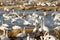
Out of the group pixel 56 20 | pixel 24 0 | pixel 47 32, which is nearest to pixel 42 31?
pixel 47 32

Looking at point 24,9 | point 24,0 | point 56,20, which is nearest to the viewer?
point 56,20

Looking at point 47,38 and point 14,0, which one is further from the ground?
point 47,38

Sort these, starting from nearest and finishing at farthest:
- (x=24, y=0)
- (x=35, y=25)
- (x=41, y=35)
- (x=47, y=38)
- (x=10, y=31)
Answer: (x=47, y=38)
(x=41, y=35)
(x=10, y=31)
(x=35, y=25)
(x=24, y=0)

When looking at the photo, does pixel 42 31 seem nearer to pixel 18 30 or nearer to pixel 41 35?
pixel 41 35

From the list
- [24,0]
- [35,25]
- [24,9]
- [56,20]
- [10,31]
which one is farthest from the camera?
[24,0]

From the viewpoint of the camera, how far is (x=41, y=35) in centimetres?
433

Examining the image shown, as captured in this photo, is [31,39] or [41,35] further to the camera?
[41,35]

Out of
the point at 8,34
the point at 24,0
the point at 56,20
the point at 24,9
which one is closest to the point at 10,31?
the point at 8,34

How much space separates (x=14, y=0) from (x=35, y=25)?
260 inches

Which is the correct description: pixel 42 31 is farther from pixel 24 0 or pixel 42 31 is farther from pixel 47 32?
pixel 24 0

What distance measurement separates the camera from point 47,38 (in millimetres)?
4000

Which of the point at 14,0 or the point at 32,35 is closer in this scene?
the point at 32,35

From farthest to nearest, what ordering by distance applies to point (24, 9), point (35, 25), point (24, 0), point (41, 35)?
point (24, 0)
point (24, 9)
point (35, 25)
point (41, 35)

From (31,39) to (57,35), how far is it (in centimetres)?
62
